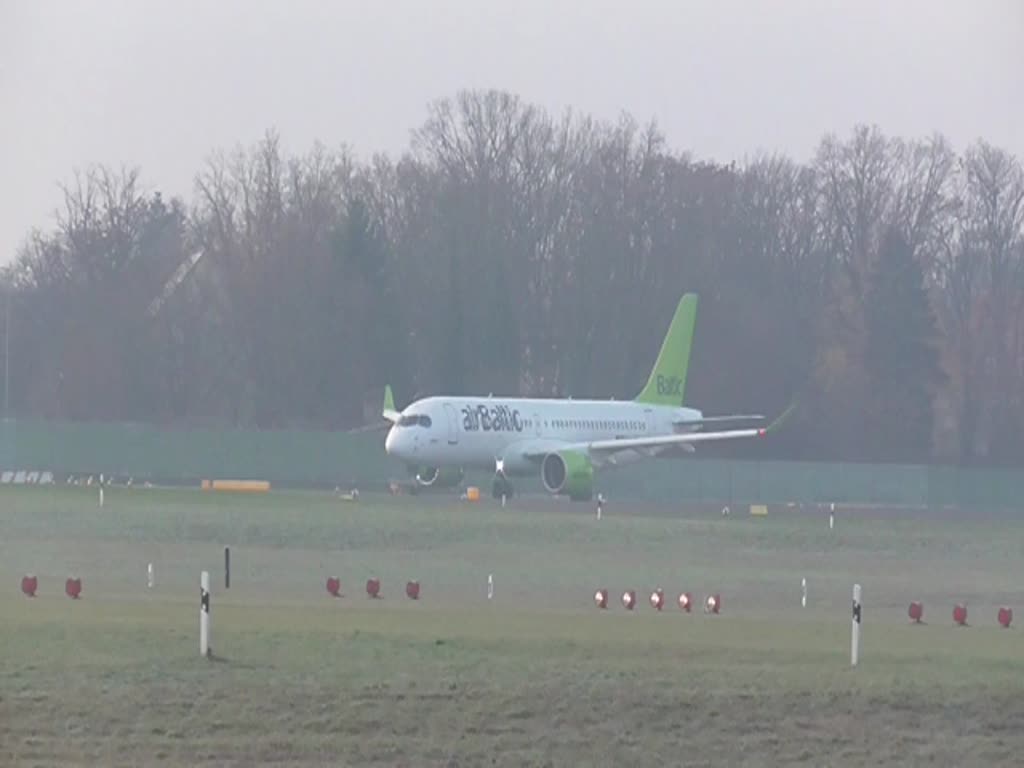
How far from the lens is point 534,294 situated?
87.7 m

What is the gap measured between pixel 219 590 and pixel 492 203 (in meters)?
57.3

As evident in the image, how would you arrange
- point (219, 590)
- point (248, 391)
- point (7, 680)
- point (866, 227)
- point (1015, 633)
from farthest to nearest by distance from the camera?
1. point (866, 227)
2. point (248, 391)
3. point (219, 590)
4. point (1015, 633)
5. point (7, 680)

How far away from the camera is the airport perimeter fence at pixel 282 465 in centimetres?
7000

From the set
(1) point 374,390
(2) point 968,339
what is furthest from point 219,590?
(2) point 968,339

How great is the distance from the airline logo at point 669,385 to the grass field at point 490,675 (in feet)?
114

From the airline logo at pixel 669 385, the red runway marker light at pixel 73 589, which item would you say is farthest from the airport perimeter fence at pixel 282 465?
the red runway marker light at pixel 73 589

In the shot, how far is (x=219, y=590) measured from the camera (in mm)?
32219

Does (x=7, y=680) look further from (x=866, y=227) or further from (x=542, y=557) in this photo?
(x=866, y=227)

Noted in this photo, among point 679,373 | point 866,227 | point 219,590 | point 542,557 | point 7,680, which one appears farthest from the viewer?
point 866,227

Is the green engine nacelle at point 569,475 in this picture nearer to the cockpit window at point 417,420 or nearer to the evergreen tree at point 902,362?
the cockpit window at point 417,420

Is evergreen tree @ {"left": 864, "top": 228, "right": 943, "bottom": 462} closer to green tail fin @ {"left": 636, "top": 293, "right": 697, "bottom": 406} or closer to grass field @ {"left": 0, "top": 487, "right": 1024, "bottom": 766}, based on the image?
green tail fin @ {"left": 636, "top": 293, "right": 697, "bottom": 406}

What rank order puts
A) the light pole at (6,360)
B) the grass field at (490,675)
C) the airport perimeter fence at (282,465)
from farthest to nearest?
the light pole at (6,360) < the airport perimeter fence at (282,465) < the grass field at (490,675)

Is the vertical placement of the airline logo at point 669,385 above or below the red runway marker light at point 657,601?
above

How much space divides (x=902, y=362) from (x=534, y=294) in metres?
14.9
